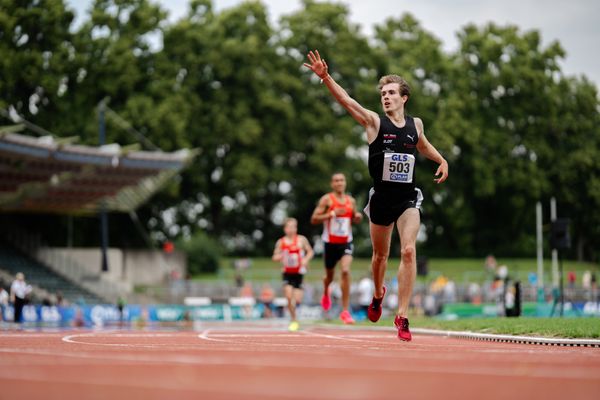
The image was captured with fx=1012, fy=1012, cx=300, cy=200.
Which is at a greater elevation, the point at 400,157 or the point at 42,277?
the point at 400,157

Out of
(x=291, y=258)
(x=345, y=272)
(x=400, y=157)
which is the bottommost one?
(x=345, y=272)

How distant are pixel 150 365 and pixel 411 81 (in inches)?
2239

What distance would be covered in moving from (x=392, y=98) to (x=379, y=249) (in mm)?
1783

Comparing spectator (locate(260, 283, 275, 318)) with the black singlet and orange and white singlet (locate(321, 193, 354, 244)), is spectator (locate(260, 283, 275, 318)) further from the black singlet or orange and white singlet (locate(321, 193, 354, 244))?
the black singlet

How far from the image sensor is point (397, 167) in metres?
10.7

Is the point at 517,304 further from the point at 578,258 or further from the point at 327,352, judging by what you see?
the point at 578,258

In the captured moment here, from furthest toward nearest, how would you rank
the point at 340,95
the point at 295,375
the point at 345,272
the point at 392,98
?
the point at 345,272 < the point at 392,98 < the point at 340,95 < the point at 295,375

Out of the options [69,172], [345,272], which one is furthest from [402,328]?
[69,172]

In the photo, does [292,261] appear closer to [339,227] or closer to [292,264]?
→ [292,264]

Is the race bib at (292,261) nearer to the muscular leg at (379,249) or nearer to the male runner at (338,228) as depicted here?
the male runner at (338,228)

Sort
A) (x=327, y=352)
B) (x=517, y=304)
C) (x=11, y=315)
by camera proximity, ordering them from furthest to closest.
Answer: (x=11, y=315) < (x=517, y=304) < (x=327, y=352)

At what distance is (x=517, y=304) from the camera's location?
2122cm

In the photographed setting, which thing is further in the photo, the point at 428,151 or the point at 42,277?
the point at 42,277

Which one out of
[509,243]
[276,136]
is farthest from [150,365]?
[509,243]
